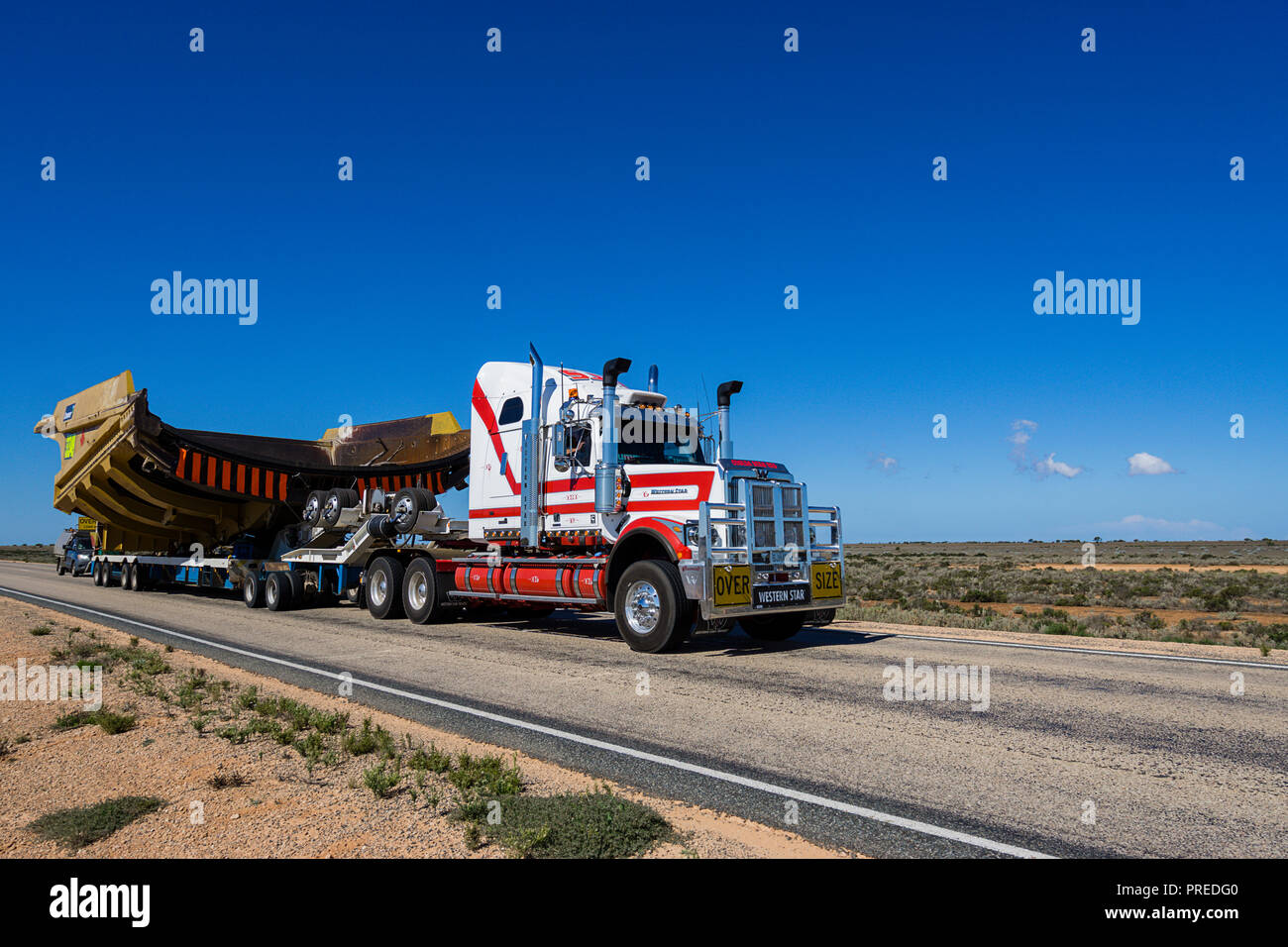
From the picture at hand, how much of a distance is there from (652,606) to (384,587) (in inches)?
281

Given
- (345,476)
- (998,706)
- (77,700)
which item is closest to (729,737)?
(998,706)

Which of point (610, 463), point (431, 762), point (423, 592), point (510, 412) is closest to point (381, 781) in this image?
point (431, 762)

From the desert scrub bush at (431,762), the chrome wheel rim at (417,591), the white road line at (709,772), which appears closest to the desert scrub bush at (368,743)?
the desert scrub bush at (431,762)

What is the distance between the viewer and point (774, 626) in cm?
1109

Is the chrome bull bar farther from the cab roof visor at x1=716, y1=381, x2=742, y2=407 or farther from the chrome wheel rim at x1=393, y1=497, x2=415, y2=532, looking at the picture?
the chrome wheel rim at x1=393, y1=497, x2=415, y2=532

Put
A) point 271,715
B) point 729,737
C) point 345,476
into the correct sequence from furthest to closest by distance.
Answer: point 345,476
point 271,715
point 729,737

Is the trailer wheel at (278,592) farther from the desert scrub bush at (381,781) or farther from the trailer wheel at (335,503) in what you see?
the desert scrub bush at (381,781)

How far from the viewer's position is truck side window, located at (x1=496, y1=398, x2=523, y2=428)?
12711 mm

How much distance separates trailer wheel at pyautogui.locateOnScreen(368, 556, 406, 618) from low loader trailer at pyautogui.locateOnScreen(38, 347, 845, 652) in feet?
0.09

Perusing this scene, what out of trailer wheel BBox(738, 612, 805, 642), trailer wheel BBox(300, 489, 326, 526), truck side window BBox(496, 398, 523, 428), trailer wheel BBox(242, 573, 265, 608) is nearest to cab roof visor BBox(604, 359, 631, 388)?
truck side window BBox(496, 398, 523, 428)
